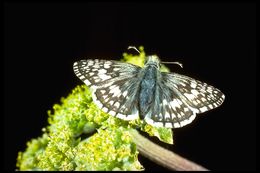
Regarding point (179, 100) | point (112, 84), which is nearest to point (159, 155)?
point (179, 100)

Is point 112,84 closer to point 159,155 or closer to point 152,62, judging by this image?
point 152,62

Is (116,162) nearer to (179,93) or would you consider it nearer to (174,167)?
(174,167)

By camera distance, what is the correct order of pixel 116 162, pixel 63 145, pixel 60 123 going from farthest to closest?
pixel 60 123 < pixel 63 145 < pixel 116 162

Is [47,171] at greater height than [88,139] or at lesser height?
lesser

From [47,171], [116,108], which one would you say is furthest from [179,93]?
[47,171]

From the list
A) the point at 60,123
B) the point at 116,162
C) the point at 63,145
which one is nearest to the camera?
the point at 116,162

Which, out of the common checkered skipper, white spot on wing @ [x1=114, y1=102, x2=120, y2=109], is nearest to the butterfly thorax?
the common checkered skipper

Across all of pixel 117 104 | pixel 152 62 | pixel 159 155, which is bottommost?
pixel 159 155
